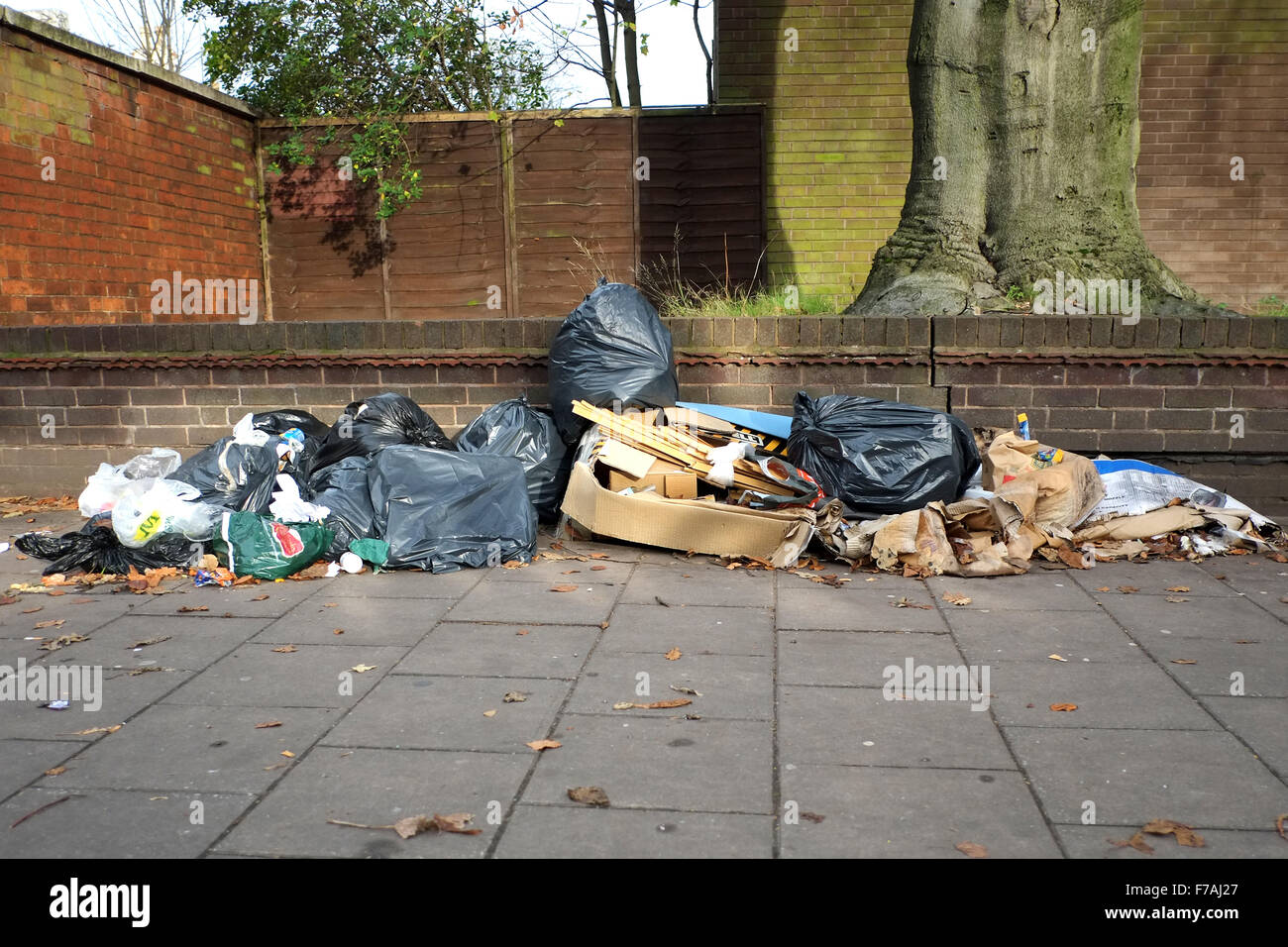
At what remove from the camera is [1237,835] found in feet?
8.05

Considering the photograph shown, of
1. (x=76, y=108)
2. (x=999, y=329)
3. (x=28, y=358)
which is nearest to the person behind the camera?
(x=999, y=329)

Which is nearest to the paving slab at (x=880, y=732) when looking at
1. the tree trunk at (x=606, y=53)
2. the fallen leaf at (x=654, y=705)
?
the fallen leaf at (x=654, y=705)

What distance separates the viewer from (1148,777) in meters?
2.76

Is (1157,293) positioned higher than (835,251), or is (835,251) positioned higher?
(835,251)

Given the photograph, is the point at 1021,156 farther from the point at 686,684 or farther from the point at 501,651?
the point at 501,651

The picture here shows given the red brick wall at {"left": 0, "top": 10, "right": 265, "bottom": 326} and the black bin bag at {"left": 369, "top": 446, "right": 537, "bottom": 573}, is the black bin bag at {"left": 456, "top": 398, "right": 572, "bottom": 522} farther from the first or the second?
the red brick wall at {"left": 0, "top": 10, "right": 265, "bottom": 326}

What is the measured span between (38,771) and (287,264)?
395 inches

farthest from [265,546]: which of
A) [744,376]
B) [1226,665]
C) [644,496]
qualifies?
[1226,665]

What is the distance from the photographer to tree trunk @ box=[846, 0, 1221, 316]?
21.6 ft

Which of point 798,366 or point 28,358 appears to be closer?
point 798,366

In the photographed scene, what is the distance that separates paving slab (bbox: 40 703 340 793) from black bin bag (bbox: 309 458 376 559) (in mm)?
1871

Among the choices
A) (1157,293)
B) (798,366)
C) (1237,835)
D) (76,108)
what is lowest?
(1237,835)
